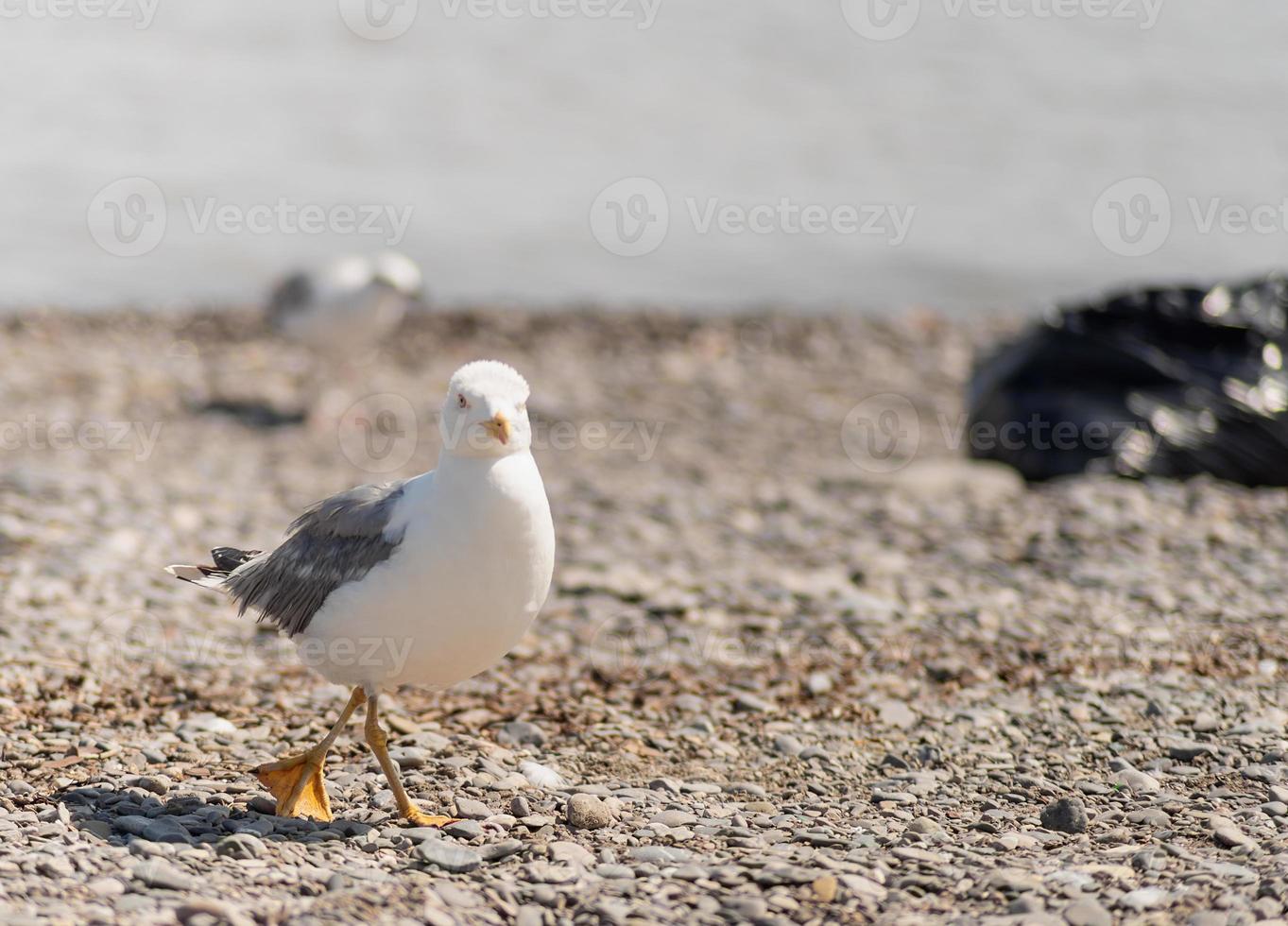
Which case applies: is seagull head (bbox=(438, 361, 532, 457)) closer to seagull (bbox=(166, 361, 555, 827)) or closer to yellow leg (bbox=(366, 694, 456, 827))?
seagull (bbox=(166, 361, 555, 827))

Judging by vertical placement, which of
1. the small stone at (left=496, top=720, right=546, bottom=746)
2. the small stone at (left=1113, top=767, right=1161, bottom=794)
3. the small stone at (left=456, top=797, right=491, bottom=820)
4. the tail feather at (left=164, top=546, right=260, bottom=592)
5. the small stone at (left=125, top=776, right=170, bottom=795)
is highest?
the tail feather at (left=164, top=546, right=260, bottom=592)

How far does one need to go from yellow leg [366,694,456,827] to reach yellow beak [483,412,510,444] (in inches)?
42.1

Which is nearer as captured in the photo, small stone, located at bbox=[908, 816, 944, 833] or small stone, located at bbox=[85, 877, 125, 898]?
small stone, located at bbox=[85, 877, 125, 898]

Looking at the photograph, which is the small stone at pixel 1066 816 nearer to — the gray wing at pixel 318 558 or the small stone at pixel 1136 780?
the small stone at pixel 1136 780

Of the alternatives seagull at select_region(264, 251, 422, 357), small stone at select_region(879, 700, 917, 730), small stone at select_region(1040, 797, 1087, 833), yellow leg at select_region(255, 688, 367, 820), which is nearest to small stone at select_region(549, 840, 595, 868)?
yellow leg at select_region(255, 688, 367, 820)

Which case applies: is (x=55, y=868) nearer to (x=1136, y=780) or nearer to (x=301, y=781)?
(x=301, y=781)

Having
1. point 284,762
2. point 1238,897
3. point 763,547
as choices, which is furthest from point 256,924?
point 763,547

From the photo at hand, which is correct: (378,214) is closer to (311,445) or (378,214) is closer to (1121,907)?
(311,445)

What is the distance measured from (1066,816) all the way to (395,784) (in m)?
2.20

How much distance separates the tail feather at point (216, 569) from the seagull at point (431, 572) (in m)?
0.48

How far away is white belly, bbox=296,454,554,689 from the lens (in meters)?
4.36

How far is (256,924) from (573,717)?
2227 millimetres

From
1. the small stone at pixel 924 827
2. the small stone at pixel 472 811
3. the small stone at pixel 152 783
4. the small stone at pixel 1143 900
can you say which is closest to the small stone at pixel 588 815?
the small stone at pixel 472 811

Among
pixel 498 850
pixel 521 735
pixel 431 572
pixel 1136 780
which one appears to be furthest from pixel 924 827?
pixel 431 572
